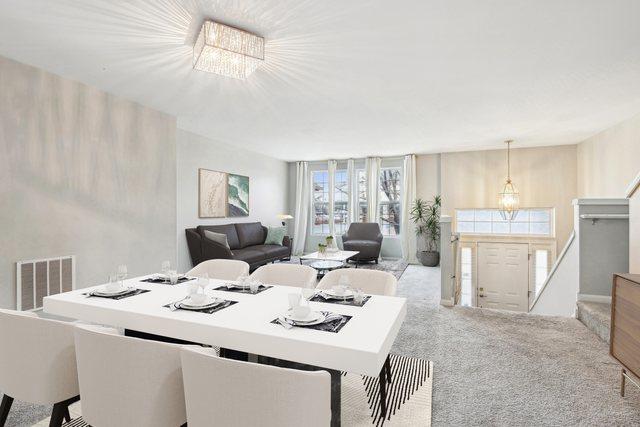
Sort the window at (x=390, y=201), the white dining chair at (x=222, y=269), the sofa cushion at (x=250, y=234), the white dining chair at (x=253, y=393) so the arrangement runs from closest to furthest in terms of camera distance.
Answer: the white dining chair at (x=253, y=393), the white dining chair at (x=222, y=269), the sofa cushion at (x=250, y=234), the window at (x=390, y=201)

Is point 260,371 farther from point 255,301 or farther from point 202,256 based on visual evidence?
point 202,256

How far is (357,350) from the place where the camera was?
1.19 metres

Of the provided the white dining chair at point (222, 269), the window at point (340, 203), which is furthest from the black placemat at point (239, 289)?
the window at point (340, 203)

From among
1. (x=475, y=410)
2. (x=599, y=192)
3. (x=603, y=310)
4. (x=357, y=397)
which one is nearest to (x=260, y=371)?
(x=357, y=397)

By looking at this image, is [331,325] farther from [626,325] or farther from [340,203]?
[340,203]

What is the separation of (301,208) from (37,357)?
24.8 feet

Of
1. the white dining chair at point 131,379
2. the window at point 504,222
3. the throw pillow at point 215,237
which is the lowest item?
the white dining chair at point 131,379

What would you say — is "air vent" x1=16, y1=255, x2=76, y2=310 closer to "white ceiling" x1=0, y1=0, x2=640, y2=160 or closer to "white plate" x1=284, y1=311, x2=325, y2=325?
"white ceiling" x1=0, y1=0, x2=640, y2=160

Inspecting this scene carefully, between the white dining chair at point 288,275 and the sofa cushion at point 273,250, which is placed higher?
the white dining chair at point 288,275

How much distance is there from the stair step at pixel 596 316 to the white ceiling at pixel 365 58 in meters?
2.29

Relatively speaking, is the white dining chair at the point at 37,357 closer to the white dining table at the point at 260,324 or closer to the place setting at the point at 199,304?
the white dining table at the point at 260,324

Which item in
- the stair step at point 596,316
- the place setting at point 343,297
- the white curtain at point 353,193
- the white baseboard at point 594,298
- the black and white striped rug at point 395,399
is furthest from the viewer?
the white curtain at point 353,193

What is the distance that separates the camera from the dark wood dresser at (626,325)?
2037 mm

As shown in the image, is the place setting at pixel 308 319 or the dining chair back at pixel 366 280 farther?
the dining chair back at pixel 366 280
